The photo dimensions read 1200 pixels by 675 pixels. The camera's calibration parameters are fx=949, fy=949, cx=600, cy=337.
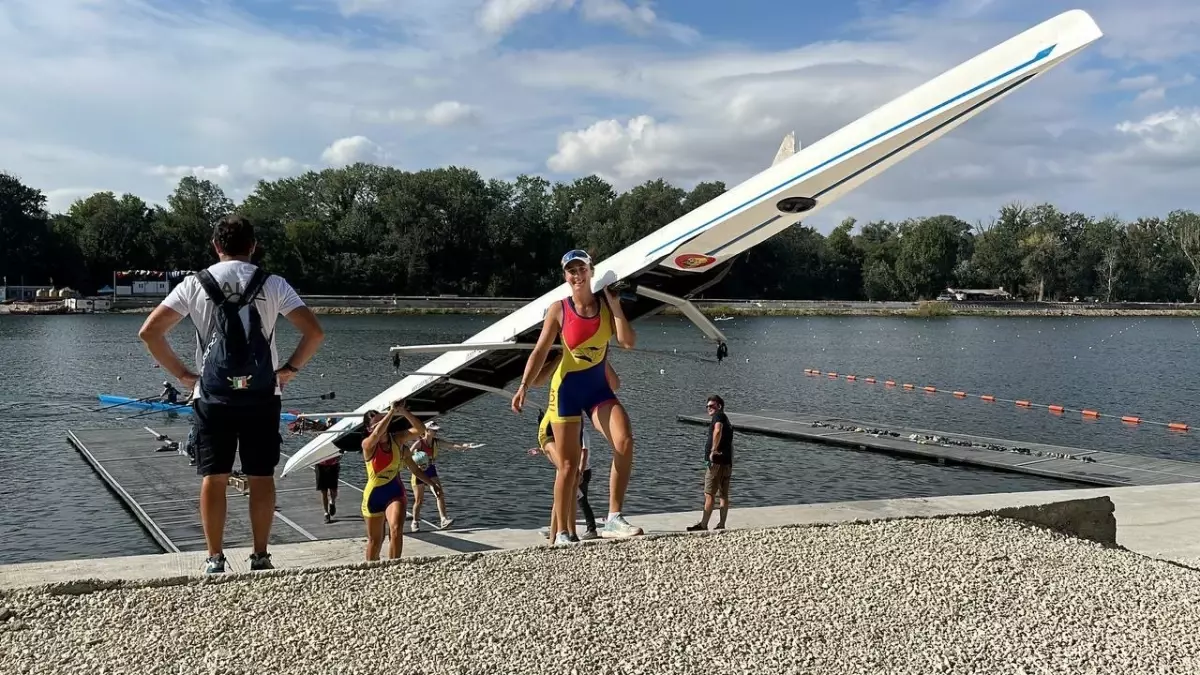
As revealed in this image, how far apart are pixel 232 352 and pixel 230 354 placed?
18mm

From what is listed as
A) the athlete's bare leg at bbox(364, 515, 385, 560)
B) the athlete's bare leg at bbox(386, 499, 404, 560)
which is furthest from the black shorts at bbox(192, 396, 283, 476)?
the athlete's bare leg at bbox(386, 499, 404, 560)

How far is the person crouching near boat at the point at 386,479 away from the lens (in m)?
9.37

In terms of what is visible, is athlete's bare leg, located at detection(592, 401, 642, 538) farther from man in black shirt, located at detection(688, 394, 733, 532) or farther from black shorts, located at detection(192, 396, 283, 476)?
man in black shirt, located at detection(688, 394, 733, 532)

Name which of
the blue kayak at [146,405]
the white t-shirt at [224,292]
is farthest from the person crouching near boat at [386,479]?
the blue kayak at [146,405]

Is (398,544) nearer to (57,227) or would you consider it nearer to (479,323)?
(479,323)

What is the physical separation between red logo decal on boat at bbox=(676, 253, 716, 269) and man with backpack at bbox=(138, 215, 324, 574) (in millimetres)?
4221

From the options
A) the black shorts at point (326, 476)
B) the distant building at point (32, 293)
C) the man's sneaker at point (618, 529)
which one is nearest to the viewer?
the man's sneaker at point (618, 529)

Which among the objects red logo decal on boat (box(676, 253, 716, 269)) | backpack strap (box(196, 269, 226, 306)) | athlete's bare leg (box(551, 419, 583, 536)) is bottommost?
athlete's bare leg (box(551, 419, 583, 536))

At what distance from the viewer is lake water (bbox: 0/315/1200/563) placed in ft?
64.4

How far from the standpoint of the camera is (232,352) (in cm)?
605

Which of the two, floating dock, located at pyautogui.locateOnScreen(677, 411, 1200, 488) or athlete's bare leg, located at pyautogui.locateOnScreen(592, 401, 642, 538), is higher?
athlete's bare leg, located at pyautogui.locateOnScreen(592, 401, 642, 538)

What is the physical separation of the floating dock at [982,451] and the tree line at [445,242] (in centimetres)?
7683

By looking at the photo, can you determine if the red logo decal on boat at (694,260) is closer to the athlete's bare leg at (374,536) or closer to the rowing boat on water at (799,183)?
the rowing boat on water at (799,183)

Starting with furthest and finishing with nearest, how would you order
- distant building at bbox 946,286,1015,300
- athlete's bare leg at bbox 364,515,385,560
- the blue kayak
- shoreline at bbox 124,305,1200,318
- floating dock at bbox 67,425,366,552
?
1. distant building at bbox 946,286,1015,300
2. shoreline at bbox 124,305,1200,318
3. the blue kayak
4. floating dock at bbox 67,425,366,552
5. athlete's bare leg at bbox 364,515,385,560
